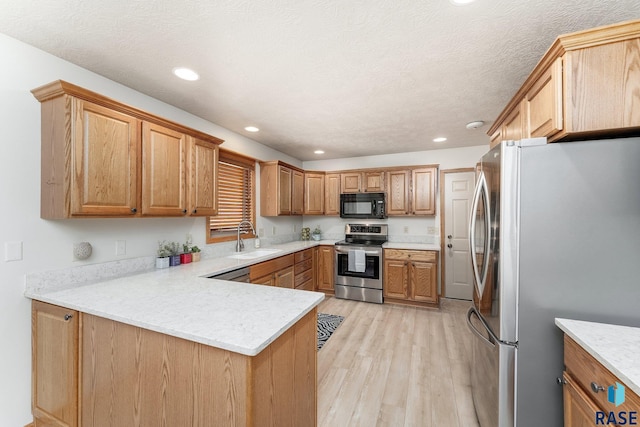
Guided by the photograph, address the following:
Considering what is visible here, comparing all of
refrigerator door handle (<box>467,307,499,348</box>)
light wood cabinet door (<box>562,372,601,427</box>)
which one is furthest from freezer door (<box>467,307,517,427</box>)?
light wood cabinet door (<box>562,372,601,427</box>)

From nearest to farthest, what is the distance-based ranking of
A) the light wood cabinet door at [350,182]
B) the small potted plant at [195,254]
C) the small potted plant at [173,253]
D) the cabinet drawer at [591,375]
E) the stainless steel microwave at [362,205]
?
the cabinet drawer at [591,375] → the small potted plant at [173,253] → the small potted plant at [195,254] → the stainless steel microwave at [362,205] → the light wood cabinet door at [350,182]

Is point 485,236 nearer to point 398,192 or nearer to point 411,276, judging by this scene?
point 411,276

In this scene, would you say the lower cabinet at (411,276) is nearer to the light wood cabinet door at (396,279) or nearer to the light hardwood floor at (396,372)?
the light wood cabinet door at (396,279)

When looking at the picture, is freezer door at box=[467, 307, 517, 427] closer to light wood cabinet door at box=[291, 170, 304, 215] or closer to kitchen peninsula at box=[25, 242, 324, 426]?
kitchen peninsula at box=[25, 242, 324, 426]

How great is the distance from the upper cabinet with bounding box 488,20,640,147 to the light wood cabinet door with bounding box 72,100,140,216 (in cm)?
262

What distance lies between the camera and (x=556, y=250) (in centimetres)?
125

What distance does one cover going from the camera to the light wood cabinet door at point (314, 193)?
4707mm

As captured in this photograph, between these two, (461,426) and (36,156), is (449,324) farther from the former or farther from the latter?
(36,156)

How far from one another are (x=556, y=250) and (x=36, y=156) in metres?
3.08

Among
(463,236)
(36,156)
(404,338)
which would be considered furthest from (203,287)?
(463,236)

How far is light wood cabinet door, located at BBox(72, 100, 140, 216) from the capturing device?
1.60m

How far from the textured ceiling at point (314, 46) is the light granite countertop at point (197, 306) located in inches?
61.0

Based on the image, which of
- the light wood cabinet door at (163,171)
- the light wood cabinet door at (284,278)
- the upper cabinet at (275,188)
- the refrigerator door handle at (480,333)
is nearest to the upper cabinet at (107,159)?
the light wood cabinet door at (163,171)

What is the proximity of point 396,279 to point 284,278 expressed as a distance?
1759mm
